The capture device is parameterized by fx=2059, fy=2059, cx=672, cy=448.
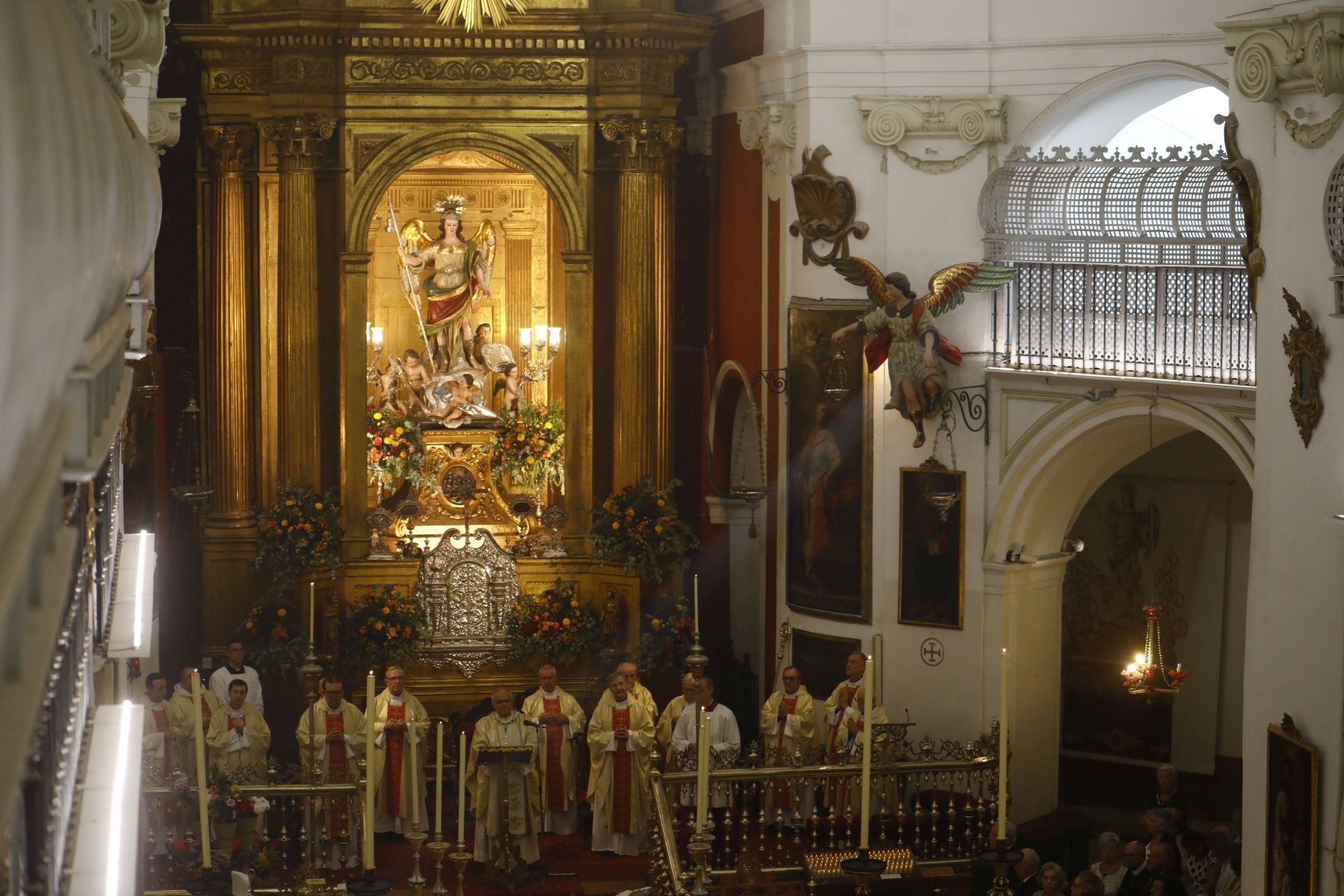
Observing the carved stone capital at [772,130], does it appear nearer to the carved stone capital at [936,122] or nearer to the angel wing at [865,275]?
the carved stone capital at [936,122]

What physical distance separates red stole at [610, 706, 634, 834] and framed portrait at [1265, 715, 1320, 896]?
5700 millimetres

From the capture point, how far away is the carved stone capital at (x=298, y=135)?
701 inches

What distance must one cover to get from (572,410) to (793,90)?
3723 mm

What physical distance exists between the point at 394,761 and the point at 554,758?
126cm

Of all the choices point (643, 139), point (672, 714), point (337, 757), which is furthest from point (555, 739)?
point (643, 139)

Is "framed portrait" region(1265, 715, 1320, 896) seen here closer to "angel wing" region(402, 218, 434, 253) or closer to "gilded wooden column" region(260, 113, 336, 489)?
"gilded wooden column" region(260, 113, 336, 489)

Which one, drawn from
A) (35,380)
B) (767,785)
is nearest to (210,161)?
(767,785)

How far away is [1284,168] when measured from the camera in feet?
37.9

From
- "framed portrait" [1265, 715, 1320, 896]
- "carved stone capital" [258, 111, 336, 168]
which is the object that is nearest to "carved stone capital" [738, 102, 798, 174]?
"carved stone capital" [258, 111, 336, 168]

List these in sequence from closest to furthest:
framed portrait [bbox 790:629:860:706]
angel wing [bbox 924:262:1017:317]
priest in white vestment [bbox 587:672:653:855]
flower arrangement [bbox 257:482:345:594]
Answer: angel wing [bbox 924:262:1017:317], priest in white vestment [bbox 587:672:653:855], framed portrait [bbox 790:629:860:706], flower arrangement [bbox 257:482:345:594]

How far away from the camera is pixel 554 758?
16203 millimetres

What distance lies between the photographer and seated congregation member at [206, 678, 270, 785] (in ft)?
51.0

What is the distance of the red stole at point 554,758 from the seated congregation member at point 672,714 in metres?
0.79

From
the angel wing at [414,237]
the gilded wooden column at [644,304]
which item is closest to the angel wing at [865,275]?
the gilded wooden column at [644,304]
